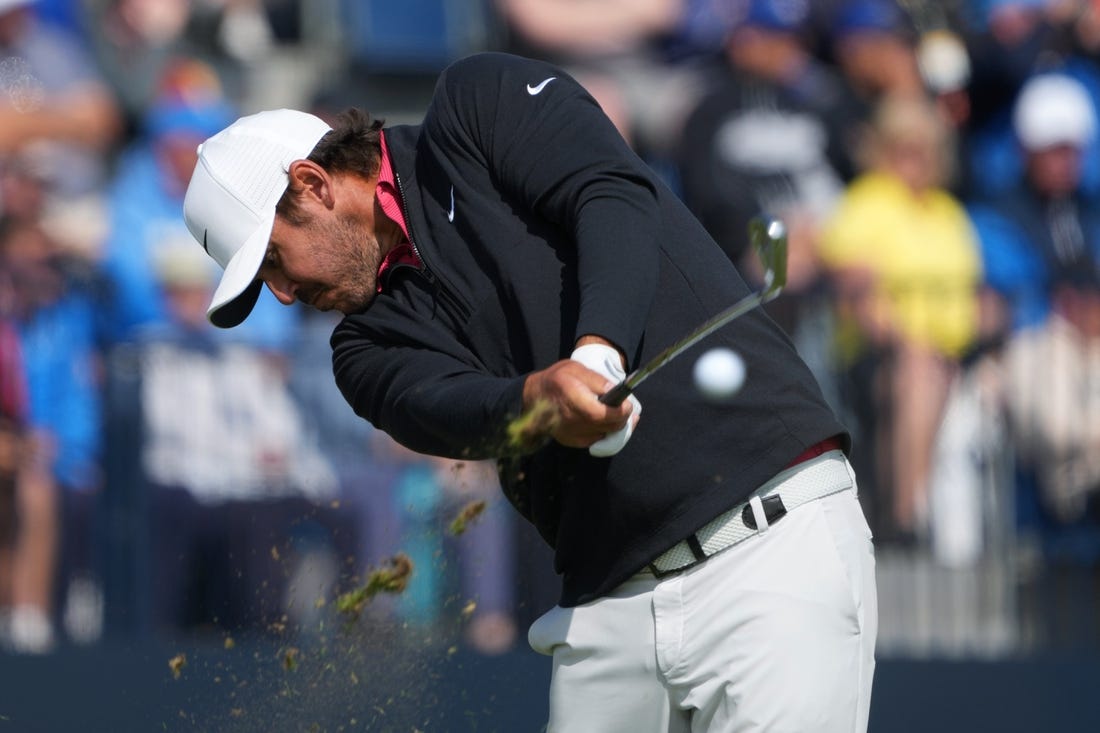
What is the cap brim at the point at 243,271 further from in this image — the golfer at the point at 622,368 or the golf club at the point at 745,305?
the golf club at the point at 745,305

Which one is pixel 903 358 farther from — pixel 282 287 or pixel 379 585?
pixel 282 287

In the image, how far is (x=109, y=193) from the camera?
816 cm

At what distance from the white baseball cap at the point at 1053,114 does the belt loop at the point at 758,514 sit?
6.14 metres

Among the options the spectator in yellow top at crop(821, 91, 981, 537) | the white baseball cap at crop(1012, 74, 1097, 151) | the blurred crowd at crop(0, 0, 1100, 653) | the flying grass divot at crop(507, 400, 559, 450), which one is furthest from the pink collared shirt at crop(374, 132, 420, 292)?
the white baseball cap at crop(1012, 74, 1097, 151)

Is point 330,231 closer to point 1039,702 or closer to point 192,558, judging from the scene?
point 192,558

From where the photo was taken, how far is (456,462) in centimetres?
594

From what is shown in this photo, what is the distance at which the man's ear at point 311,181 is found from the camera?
3.52m

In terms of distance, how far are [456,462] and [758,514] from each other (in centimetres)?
271

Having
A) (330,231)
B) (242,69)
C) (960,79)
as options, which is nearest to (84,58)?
(242,69)

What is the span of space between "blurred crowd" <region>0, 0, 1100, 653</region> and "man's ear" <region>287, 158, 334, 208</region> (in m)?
1.83

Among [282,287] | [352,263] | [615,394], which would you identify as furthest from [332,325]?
[615,394]

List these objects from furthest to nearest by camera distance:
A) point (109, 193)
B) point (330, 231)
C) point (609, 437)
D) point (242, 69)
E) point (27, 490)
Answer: point (242, 69)
point (109, 193)
point (27, 490)
point (330, 231)
point (609, 437)

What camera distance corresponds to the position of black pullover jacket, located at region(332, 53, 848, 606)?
10.8 feet

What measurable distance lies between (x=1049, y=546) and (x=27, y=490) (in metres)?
4.35
